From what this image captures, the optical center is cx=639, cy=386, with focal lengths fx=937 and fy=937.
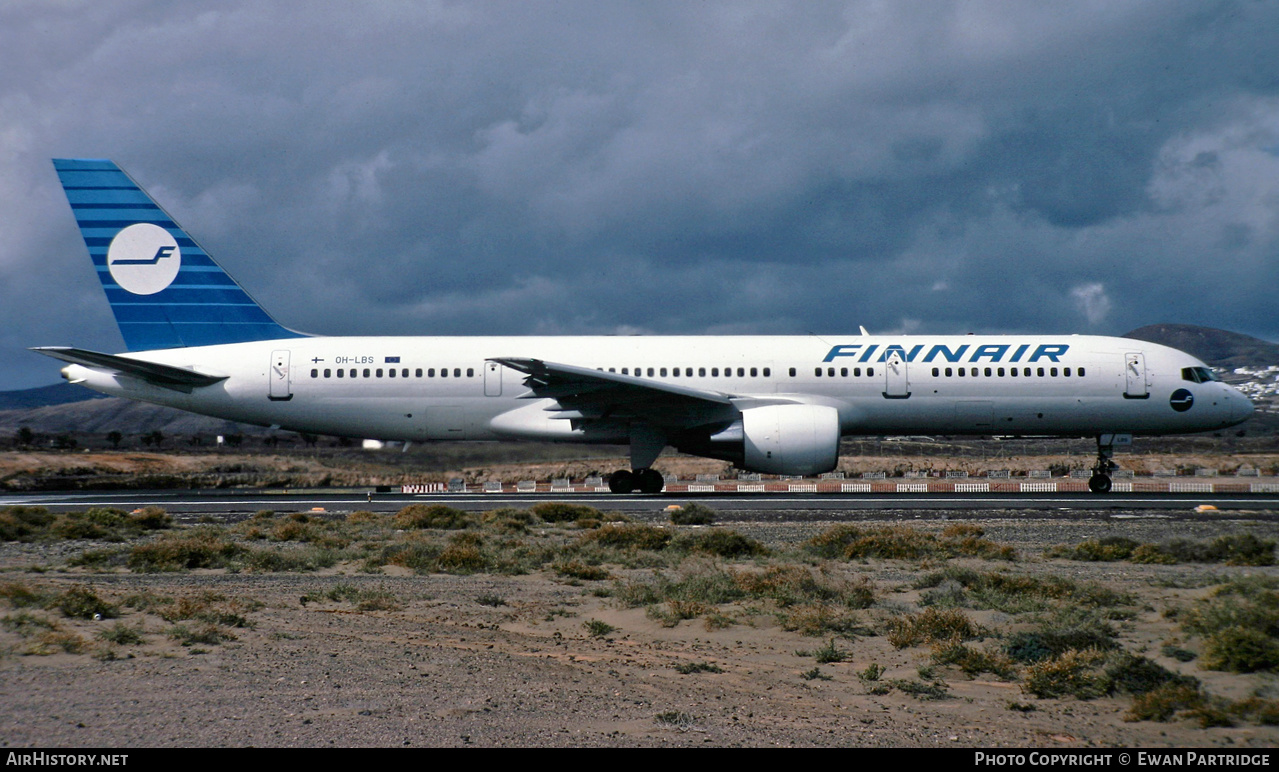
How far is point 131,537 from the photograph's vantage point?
50.6 ft

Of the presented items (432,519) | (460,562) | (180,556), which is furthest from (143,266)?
(460,562)

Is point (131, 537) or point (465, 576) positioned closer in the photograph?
point (465, 576)

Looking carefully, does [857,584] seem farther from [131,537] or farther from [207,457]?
[207,457]

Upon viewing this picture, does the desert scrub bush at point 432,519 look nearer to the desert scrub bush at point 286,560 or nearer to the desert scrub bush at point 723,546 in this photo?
the desert scrub bush at point 286,560

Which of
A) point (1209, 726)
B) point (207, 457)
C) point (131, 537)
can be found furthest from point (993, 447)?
point (1209, 726)

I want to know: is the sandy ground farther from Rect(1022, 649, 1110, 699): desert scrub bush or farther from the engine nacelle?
the engine nacelle

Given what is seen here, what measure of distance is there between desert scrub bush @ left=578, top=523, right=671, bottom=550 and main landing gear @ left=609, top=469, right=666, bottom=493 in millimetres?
8955

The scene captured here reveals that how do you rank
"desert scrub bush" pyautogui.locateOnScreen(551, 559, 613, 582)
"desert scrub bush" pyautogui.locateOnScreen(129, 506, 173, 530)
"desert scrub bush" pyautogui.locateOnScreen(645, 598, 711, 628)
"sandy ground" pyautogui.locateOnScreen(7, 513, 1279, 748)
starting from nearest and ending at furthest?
"sandy ground" pyautogui.locateOnScreen(7, 513, 1279, 748), "desert scrub bush" pyautogui.locateOnScreen(645, 598, 711, 628), "desert scrub bush" pyautogui.locateOnScreen(551, 559, 613, 582), "desert scrub bush" pyautogui.locateOnScreen(129, 506, 173, 530)

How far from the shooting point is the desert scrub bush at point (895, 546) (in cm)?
1262

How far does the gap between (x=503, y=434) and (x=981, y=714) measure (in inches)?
716

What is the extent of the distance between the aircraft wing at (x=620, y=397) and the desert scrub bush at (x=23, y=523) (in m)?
8.86

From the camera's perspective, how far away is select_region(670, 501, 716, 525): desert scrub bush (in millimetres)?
16405

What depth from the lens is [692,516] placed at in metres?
16.6

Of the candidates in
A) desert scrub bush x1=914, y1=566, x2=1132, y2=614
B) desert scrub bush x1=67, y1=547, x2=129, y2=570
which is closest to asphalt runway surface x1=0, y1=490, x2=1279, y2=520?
desert scrub bush x1=67, y1=547, x2=129, y2=570
